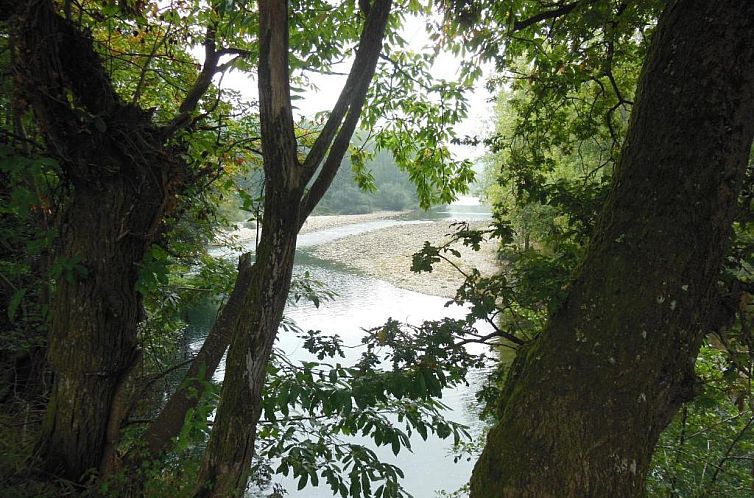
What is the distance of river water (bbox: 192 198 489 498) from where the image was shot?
5590mm

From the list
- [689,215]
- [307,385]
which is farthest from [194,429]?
[689,215]

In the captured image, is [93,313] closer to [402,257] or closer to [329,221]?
[402,257]

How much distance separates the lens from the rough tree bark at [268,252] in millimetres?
1554

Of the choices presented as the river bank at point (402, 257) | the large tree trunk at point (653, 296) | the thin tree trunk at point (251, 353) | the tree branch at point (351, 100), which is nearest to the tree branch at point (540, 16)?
the large tree trunk at point (653, 296)

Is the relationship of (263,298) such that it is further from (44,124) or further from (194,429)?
(44,124)

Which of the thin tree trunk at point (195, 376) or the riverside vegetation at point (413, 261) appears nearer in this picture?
the riverside vegetation at point (413, 261)

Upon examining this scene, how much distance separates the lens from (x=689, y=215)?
140 cm

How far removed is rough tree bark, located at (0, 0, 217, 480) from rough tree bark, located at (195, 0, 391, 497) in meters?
1.00

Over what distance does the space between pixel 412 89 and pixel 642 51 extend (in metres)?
1.57

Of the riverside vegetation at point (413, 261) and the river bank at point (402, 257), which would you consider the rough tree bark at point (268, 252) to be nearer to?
the riverside vegetation at point (413, 261)

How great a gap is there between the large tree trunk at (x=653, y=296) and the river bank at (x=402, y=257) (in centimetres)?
859

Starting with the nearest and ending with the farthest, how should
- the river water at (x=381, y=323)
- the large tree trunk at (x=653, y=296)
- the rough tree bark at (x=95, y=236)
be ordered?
the large tree trunk at (x=653, y=296), the rough tree bark at (x=95, y=236), the river water at (x=381, y=323)

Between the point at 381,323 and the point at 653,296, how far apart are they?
28.7 feet

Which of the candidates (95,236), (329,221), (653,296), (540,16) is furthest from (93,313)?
(329,221)
